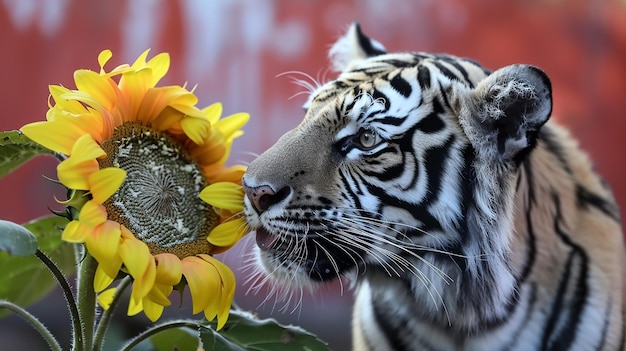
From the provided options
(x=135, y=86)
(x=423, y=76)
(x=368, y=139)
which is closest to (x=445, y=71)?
(x=423, y=76)

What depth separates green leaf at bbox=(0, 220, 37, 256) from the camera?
1.69ft

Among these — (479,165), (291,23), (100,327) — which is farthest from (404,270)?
(291,23)

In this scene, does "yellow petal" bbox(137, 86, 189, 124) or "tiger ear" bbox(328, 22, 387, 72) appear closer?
"yellow petal" bbox(137, 86, 189, 124)

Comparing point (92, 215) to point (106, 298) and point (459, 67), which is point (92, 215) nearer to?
point (106, 298)

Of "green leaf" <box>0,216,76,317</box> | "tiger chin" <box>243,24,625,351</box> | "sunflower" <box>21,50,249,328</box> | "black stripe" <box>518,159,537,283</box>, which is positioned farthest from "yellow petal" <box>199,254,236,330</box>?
"black stripe" <box>518,159,537,283</box>

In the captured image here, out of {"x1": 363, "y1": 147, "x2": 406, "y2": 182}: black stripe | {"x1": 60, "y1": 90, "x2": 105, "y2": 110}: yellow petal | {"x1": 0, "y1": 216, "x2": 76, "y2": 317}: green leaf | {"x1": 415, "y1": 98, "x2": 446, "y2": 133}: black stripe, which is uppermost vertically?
{"x1": 415, "y1": 98, "x2": 446, "y2": 133}: black stripe

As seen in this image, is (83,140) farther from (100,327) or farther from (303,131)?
(303,131)

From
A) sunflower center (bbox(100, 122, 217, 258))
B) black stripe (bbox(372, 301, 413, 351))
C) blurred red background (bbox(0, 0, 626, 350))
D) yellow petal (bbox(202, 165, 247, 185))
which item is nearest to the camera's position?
sunflower center (bbox(100, 122, 217, 258))

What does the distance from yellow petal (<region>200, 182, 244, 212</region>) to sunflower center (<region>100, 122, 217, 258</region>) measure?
0.01 m

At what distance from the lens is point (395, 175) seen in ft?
2.65

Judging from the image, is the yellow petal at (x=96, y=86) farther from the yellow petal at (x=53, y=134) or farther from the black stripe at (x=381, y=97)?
the black stripe at (x=381, y=97)

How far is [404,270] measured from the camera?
875 millimetres

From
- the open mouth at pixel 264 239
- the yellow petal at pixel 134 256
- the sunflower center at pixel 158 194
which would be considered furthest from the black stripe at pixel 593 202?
→ the yellow petal at pixel 134 256

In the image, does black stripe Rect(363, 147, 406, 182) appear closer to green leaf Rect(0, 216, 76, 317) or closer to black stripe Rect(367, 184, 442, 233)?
black stripe Rect(367, 184, 442, 233)
